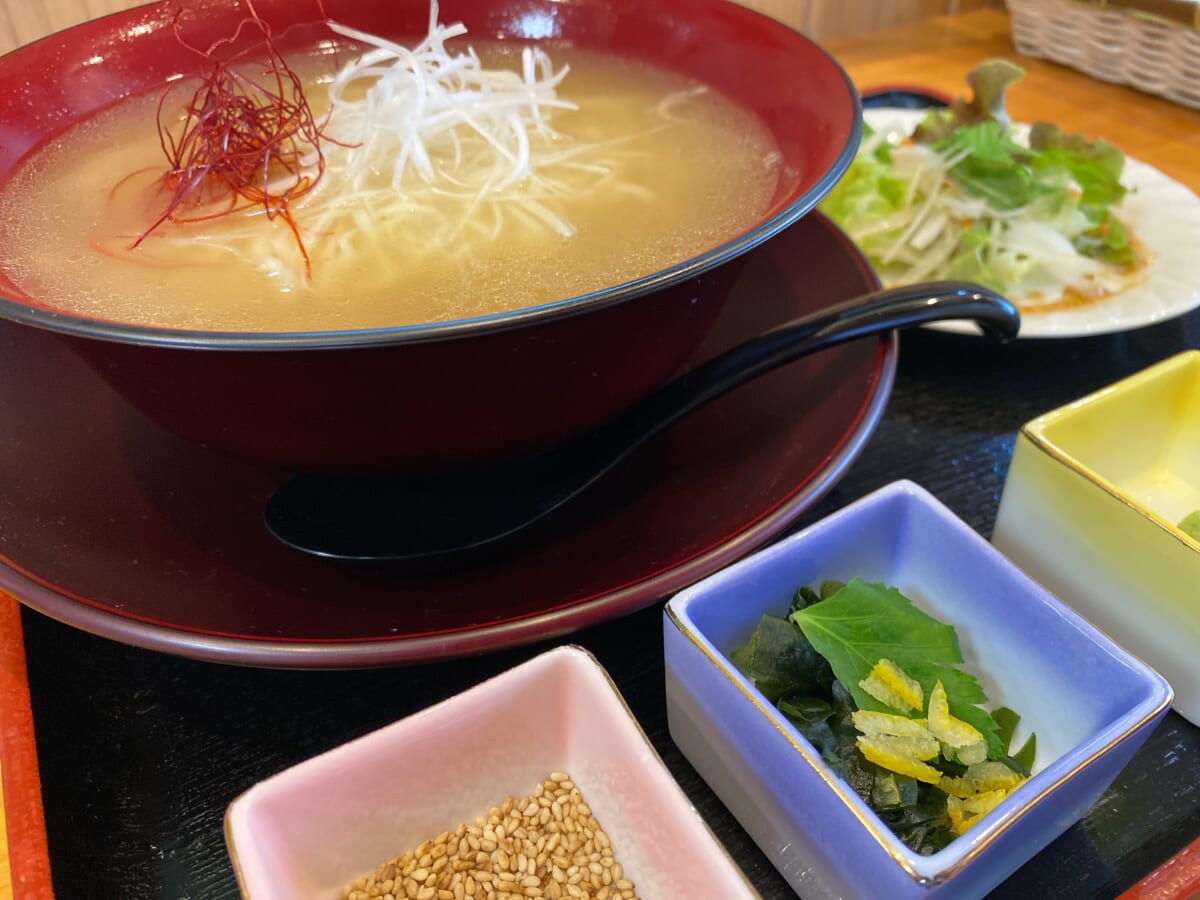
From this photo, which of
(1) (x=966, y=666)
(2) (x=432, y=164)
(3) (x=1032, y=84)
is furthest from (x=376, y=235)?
(3) (x=1032, y=84)

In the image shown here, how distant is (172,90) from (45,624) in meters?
0.66

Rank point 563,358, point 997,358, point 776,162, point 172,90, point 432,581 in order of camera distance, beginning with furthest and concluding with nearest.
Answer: point 997,358, point 172,90, point 776,162, point 432,581, point 563,358

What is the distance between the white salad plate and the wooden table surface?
9.2 inches

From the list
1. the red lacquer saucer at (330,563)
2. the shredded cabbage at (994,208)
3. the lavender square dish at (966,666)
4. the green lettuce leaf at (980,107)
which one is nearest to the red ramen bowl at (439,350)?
the red lacquer saucer at (330,563)

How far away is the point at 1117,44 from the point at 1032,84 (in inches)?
7.2

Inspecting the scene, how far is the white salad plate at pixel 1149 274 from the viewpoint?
47.4 inches

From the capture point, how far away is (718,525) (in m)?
0.82

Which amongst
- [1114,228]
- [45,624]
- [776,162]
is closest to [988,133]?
[1114,228]

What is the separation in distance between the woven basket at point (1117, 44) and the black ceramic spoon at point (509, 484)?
141 centimetres

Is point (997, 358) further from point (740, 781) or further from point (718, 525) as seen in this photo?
point (740, 781)

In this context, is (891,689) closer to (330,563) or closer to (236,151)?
(330,563)

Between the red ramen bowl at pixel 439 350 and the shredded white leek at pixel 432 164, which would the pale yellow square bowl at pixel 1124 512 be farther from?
the shredded white leek at pixel 432 164

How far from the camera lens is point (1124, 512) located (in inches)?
31.3

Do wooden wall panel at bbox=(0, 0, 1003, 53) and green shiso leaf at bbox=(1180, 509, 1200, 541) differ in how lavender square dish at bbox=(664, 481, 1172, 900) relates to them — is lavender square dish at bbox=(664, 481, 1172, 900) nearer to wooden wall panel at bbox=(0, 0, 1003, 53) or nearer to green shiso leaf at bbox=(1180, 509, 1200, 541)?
green shiso leaf at bbox=(1180, 509, 1200, 541)
